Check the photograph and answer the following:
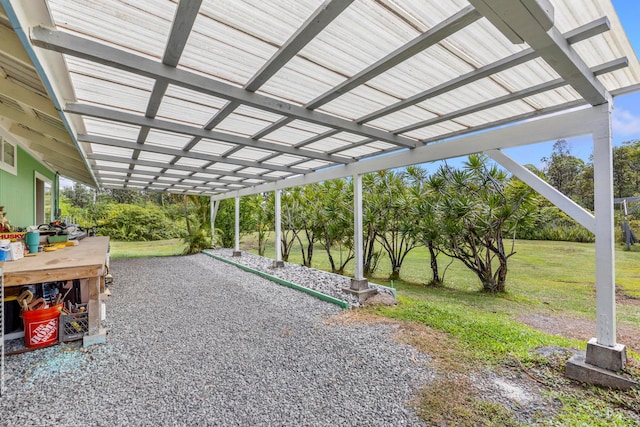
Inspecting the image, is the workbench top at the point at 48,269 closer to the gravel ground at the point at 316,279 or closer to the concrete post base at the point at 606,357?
the gravel ground at the point at 316,279

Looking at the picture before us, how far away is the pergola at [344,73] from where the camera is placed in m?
1.94

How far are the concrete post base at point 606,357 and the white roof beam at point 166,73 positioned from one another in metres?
3.44

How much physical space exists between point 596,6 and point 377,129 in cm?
240

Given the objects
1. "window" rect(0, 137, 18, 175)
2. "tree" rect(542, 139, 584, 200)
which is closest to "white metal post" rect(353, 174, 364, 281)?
"window" rect(0, 137, 18, 175)

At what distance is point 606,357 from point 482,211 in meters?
3.75

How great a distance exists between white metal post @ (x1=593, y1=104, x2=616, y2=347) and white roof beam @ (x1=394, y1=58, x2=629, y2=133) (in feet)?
1.66

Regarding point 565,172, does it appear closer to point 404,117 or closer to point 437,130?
point 437,130

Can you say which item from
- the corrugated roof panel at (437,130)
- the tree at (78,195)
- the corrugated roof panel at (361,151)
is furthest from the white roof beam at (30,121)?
the tree at (78,195)

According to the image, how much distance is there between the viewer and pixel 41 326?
309cm

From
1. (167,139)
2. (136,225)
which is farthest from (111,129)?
(136,225)

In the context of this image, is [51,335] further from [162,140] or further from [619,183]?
[619,183]

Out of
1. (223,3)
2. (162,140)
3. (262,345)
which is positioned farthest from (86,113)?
(262,345)

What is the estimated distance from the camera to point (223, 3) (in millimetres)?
1905

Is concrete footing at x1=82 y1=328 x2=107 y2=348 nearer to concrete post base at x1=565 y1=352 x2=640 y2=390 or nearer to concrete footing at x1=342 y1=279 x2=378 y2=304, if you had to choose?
concrete footing at x1=342 y1=279 x2=378 y2=304
